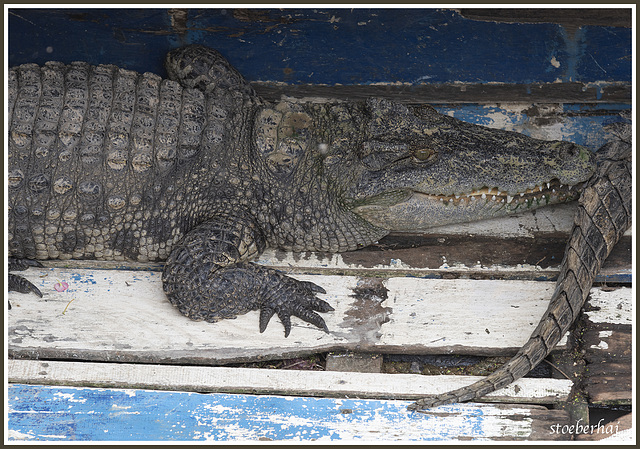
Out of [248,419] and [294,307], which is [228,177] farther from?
[248,419]

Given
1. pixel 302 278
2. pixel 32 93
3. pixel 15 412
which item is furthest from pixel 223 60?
pixel 15 412

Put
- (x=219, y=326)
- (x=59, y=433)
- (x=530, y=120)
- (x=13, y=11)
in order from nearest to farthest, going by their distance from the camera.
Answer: (x=59, y=433) < (x=219, y=326) < (x=13, y=11) < (x=530, y=120)

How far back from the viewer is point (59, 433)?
8.80 ft

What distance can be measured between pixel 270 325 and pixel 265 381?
11.9 inches

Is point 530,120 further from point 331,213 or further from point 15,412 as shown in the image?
point 15,412

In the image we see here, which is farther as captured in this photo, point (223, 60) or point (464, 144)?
point (223, 60)

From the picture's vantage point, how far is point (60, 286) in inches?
126

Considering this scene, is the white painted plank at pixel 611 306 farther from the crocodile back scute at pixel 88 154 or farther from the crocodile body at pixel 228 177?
the crocodile back scute at pixel 88 154

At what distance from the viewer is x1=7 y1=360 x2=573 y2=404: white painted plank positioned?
2793 mm

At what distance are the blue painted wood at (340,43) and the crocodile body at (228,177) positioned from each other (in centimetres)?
56

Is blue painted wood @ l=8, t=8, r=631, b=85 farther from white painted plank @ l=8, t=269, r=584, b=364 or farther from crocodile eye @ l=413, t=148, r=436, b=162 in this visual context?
white painted plank @ l=8, t=269, r=584, b=364

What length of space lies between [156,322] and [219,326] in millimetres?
311

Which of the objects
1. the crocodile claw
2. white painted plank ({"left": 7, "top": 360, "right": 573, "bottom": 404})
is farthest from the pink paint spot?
the crocodile claw

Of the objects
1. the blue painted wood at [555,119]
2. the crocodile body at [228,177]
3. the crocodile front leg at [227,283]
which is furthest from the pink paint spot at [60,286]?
the blue painted wood at [555,119]
